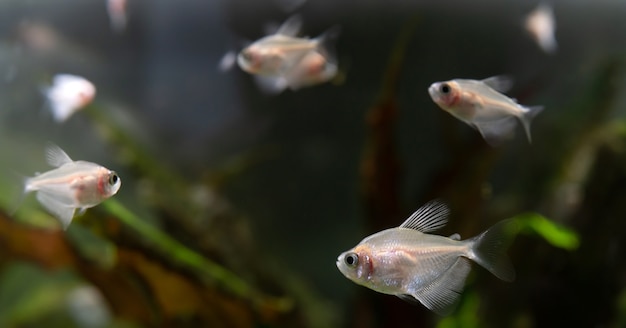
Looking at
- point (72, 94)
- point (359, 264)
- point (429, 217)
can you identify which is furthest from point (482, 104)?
point (72, 94)

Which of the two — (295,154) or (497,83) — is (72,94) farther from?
(295,154)

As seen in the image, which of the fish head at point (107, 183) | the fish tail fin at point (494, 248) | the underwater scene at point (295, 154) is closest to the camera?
the fish tail fin at point (494, 248)

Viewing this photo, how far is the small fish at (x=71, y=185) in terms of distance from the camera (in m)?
1.92

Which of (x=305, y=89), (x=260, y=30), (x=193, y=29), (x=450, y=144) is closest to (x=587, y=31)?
(x=450, y=144)

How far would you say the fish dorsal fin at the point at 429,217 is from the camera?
1.63 m

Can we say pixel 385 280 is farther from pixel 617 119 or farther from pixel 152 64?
pixel 152 64

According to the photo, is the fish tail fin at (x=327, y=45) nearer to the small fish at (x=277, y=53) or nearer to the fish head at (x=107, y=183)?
the small fish at (x=277, y=53)

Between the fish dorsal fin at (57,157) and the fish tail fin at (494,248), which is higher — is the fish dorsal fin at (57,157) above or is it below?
above

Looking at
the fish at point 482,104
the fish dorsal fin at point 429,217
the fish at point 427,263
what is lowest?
the fish at point 427,263

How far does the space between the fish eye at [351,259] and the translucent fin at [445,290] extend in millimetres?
220

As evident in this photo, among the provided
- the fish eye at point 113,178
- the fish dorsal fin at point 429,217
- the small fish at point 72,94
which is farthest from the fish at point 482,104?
the small fish at point 72,94

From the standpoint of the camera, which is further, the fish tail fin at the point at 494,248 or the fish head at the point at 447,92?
the fish head at the point at 447,92

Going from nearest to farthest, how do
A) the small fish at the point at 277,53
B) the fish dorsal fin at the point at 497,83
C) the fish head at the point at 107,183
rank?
the fish head at the point at 107,183 → the fish dorsal fin at the point at 497,83 → the small fish at the point at 277,53

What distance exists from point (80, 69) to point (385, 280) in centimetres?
625
